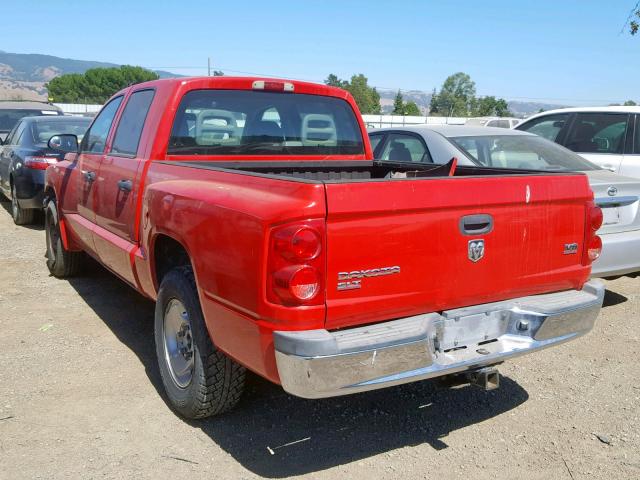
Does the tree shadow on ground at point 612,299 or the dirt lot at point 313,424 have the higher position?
the tree shadow on ground at point 612,299

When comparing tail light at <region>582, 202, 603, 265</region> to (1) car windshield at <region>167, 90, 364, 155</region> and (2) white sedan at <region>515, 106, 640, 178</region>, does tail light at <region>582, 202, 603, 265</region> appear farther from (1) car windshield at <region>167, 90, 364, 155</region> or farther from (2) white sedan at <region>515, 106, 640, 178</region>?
(2) white sedan at <region>515, 106, 640, 178</region>

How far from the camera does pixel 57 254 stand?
6480 millimetres

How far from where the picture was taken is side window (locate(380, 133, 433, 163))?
656 cm

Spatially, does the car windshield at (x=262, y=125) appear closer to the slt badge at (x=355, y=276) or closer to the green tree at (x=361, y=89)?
the slt badge at (x=355, y=276)

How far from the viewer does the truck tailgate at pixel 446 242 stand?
107 inches

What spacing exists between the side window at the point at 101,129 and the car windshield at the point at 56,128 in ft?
13.8

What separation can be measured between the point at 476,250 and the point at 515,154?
3657 millimetres

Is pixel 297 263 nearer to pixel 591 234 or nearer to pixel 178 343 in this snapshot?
pixel 178 343

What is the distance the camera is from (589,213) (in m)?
3.50

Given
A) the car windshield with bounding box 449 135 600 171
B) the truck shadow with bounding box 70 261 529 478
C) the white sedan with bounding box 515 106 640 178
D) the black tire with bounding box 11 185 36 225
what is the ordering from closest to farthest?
the truck shadow with bounding box 70 261 529 478
the car windshield with bounding box 449 135 600 171
the white sedan with bounding box 515 106 640 178
the black tire with bounding box 11 185 36 225

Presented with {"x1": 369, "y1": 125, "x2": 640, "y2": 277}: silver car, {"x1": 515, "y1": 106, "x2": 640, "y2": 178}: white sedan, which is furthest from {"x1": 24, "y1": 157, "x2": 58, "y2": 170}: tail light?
{"x1": 515, "y1": 106, "x2": 640, "y2": 178}: white sedan

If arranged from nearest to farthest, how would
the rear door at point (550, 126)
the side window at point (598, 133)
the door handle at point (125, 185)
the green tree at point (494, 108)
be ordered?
1. the door handle at point (125, 185)
2. the side window at point (598, 133)
3. the rear door at point (550, 126)
4. the green tree at point (494, 108)

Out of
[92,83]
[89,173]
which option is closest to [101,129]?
[89,173]

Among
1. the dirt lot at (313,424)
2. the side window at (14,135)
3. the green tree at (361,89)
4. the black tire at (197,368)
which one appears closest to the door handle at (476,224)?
the dirt lot at (313,424)
